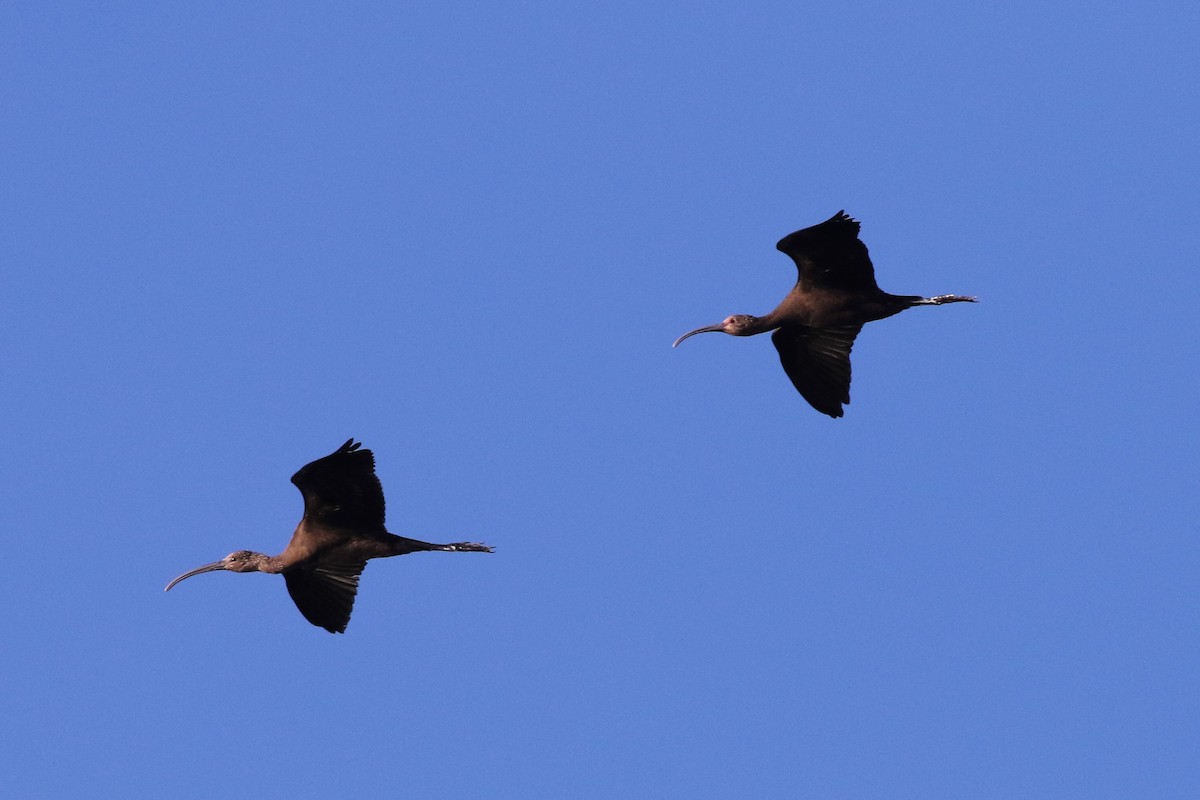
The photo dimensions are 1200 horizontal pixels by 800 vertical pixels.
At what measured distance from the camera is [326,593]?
32219 millimetres

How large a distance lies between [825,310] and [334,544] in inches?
310

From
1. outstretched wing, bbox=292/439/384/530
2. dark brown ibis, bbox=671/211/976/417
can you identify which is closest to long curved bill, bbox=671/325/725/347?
dark brown ibis, bbox=671/211/976/417

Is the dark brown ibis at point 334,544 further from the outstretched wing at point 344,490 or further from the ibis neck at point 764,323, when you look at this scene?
the ibis neck at point 764,323

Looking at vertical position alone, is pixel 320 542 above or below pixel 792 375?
below

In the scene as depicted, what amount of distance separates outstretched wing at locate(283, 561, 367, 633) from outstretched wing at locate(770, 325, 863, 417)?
719 cm

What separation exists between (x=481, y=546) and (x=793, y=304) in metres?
5.79

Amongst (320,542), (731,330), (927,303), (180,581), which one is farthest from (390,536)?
(927,303)

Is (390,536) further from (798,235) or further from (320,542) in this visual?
(798,235)

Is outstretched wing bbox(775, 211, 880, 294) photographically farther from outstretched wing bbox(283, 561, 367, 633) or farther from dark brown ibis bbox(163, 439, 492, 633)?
outstretched wing bbox(283, 561, 367, 633)

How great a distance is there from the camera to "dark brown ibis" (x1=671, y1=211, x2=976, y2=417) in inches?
1252

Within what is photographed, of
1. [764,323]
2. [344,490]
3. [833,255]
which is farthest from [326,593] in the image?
[833,255]

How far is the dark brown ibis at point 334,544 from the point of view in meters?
30.6

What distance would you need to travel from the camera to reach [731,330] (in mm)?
34250

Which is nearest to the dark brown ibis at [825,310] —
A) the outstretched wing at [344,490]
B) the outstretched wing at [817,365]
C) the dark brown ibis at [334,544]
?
the outstretched wing at [817,365]
